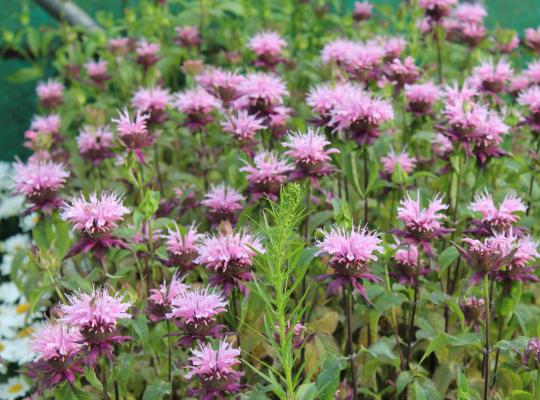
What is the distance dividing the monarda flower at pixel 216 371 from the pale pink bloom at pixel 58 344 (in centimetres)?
22

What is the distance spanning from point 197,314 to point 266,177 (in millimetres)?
452

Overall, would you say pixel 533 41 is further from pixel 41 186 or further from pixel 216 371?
pixel 216 371

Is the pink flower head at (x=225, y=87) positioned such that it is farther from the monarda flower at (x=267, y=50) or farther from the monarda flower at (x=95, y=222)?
the monarda flower at (x=95, y=222)

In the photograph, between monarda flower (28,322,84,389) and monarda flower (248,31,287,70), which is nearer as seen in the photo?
monarda flower (28,322,84,389)

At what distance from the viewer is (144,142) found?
6.45 ft

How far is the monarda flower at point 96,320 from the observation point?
141cm

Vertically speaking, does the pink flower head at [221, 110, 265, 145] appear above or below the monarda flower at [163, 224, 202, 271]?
above

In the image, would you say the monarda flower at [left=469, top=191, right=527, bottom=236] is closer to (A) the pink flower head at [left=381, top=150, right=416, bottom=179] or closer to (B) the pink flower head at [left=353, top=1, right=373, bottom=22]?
(A) the pink flower head at [left=381, top=150, right=416, bottom=179]

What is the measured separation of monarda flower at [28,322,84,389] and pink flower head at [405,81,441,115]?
118 cm

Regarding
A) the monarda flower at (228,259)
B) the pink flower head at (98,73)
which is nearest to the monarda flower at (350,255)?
the monarda flower at (228,259)

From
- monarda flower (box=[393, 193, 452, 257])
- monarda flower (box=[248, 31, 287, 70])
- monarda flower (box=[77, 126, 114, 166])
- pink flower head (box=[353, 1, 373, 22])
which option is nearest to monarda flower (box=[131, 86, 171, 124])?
monarda flower (box=[77, 126, 114, 166])

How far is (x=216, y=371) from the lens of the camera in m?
1.44

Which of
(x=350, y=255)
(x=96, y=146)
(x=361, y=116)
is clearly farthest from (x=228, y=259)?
(x=96, y=146)

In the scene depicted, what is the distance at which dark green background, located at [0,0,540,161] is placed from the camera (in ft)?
12.8
